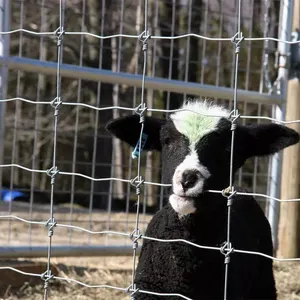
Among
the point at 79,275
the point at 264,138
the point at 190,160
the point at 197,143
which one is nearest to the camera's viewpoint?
the point at 190,160

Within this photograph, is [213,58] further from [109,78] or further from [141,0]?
[109,78]

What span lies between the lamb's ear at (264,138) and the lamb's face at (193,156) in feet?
0.51

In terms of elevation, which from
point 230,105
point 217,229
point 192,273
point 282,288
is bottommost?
point 282,288

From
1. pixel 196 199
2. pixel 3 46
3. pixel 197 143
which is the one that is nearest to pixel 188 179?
pixel 196 199

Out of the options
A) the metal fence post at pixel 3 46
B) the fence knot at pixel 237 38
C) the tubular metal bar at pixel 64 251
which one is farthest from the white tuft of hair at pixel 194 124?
the tubular metal bar at pixel 64 251

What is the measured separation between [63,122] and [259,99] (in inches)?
337

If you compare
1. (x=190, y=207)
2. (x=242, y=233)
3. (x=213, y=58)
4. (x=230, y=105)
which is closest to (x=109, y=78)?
(x=230, y=105)

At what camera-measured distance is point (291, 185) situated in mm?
5895

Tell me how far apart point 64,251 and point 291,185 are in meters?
1.98

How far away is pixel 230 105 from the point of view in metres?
6.11

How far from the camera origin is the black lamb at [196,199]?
3527mm

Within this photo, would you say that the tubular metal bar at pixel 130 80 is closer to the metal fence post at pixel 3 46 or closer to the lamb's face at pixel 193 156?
the metal fence post at pixel 3 46

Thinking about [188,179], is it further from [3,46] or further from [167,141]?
[3,46]

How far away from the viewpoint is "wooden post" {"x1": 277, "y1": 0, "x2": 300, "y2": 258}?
590 cm
